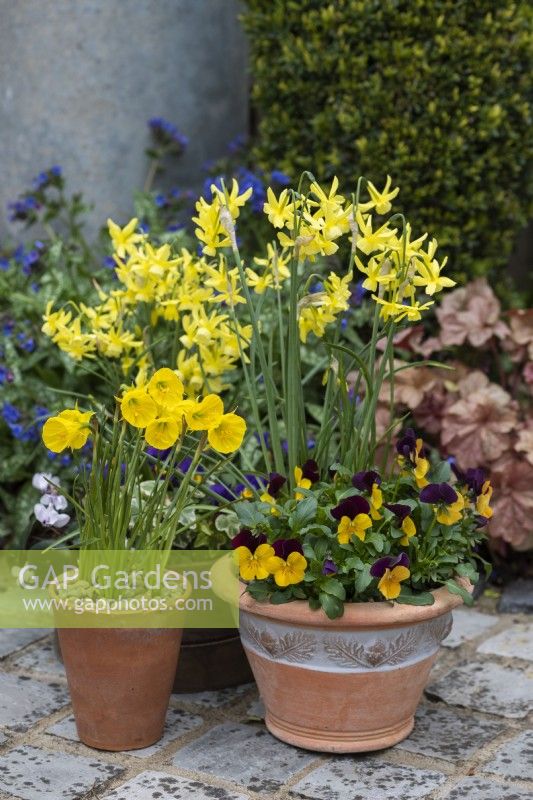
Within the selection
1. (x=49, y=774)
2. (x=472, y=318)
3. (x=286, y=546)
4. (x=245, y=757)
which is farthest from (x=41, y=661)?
(x=472, y=318)

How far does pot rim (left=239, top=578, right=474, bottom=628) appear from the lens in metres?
2.31

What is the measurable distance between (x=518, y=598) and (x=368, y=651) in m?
1.17

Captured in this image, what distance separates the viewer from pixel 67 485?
347cm

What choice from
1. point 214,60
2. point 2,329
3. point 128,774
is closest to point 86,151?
point 214,60

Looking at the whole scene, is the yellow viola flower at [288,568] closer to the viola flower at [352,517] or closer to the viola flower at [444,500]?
the viola flower at [352,517]

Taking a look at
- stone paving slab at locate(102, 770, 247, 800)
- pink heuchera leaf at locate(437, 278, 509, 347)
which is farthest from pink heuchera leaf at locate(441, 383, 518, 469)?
stone paving slab at locate(102, 770, 247, 800)

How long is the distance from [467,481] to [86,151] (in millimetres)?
2224

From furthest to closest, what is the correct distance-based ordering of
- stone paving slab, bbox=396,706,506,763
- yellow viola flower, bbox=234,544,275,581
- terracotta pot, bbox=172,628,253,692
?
terracotta pot, bbox=172,628,253,692, stone paving slab, bbox=396,706,506,763, yellow viola flower, bbox=234,544,275,581

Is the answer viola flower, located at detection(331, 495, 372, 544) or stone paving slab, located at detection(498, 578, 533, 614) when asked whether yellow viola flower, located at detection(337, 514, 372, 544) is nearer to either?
viola flower, located at detection(331, 495, 372, 544)

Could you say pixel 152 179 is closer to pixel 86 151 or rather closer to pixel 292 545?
pixel 86 151

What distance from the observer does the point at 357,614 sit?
232 centimetres

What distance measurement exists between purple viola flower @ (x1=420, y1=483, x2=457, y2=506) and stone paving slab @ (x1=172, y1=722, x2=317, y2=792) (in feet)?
1.98

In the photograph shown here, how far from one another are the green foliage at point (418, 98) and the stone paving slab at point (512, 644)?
1183 millimetres

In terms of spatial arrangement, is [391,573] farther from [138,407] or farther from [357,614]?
[138,407]
